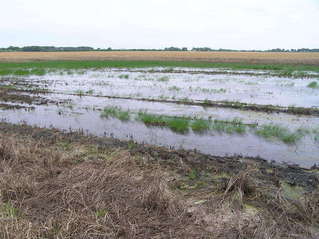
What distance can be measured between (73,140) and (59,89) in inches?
501

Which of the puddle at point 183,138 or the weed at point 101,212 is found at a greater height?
the weed at point 101,212

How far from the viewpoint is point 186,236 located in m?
3.80

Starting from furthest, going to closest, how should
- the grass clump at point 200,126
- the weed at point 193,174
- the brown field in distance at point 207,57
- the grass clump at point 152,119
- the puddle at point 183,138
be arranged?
the brown field in distance at point 207,57, the grass clump at point 152,119, the grass clump at point 200,126, the puddle at point 183,138, the weed at point 193,174

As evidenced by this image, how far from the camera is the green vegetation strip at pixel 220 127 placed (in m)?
9.41

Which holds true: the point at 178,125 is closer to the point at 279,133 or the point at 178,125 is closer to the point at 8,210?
the point at 279,133

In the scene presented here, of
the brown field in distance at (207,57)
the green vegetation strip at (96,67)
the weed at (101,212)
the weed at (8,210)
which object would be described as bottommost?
the weed at (101,212)

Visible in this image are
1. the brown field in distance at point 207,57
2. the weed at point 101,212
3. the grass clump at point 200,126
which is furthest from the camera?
the brown field in distance at point 207,57

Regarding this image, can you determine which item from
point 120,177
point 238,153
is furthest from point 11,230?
point 238,153

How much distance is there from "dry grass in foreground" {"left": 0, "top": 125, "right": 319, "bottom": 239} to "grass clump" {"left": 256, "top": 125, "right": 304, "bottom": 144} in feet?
11.2

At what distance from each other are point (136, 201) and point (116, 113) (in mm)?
7982

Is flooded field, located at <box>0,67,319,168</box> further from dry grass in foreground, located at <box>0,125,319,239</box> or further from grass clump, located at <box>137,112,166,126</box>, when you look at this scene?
dry grass in foreground, located at <box>0,125,319,239</box>

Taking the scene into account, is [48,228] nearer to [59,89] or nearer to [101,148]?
[101,148]

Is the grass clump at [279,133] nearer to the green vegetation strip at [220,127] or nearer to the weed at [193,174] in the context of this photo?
the green vegetation strip at [220,127]

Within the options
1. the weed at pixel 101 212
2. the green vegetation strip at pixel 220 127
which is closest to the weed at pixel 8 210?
the weed at pixel 101 212
